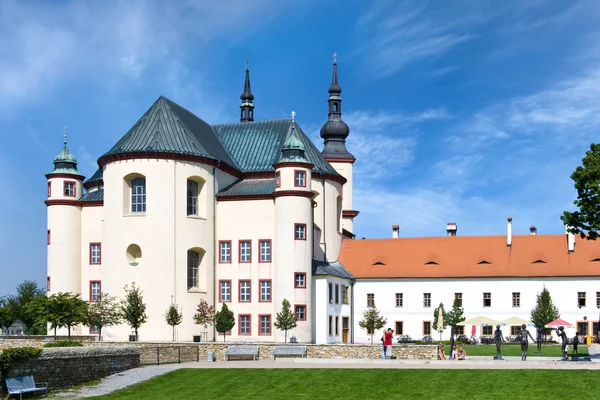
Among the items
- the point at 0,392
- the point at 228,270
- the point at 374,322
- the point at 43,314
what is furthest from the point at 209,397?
the point at 374,322

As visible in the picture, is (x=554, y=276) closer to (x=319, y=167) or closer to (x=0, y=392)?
(x=319, y=167)

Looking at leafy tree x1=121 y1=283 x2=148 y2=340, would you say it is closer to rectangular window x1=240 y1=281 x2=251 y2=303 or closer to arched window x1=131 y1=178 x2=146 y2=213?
arched window x1=131 y1=178 x2=146 y2=213

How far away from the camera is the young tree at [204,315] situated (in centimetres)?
5875

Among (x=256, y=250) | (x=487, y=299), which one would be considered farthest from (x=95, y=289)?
(x=487, y=299)

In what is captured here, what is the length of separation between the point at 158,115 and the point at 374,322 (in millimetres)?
21170

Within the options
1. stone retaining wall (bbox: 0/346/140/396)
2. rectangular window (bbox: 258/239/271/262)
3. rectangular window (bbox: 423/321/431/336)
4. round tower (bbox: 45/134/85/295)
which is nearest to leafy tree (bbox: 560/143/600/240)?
stone retaining wall (bbox: 0/346/140/396)

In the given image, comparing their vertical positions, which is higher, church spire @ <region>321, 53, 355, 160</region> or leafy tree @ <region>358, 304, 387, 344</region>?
church spire @ <region>321, 53, 355, 160</region>

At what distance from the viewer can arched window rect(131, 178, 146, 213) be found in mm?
59281

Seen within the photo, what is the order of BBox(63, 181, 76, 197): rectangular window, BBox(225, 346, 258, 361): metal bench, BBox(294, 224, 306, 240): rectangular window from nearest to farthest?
BBox(225, 346, 258, 361): metal bench, BBox(294, 224, 306, 240): rectangular window, BBox(63, 181, 76, 197): rectangular window

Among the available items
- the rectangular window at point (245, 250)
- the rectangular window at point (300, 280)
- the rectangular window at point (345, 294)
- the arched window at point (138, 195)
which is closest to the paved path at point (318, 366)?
the rectangular window at point (300, 280)

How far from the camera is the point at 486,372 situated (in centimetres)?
3225

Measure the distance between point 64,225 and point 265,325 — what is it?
16.4 metres

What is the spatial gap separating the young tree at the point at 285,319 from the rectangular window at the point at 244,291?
4.06 metres

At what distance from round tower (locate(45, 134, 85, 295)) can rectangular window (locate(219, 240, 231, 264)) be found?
34.9 ft
